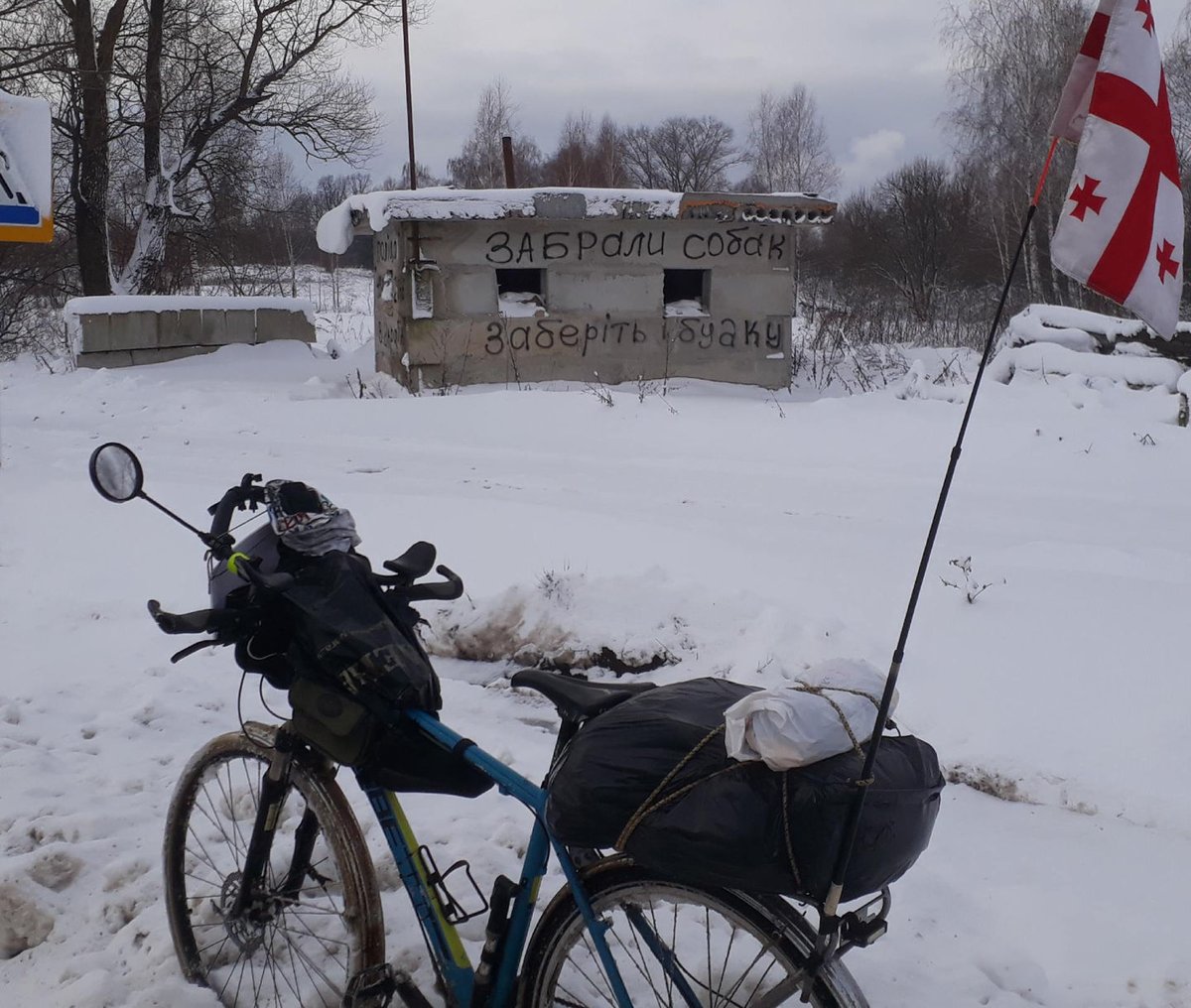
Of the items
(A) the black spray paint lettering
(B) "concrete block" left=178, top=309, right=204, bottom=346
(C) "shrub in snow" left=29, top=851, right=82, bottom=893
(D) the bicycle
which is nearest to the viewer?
(D) the bicycle

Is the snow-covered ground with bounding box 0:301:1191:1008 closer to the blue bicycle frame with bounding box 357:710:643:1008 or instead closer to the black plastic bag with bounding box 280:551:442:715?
the blue bicycle frame with bounding box 357:710:643:1008

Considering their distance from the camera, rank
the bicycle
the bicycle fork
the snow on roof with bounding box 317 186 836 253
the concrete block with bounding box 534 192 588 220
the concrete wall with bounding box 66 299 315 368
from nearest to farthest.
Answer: the bicycle
the bicycle fork
the snow on roof with bounding box 317 186 836 253
the concrete block with bounding box 534 192 588 220
the concrete wall with bounding box 66 299 315 368

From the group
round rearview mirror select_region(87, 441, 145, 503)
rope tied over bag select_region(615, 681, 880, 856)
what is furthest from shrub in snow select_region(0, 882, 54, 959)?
rope tied over bag select_region(615, 681, 880, 856)

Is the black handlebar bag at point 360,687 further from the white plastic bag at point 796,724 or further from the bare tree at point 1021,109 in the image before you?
the bare tree at point 1021,109

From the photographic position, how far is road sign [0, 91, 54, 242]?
195 inches

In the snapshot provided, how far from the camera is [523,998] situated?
6.71 feet

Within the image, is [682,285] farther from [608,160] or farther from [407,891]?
[608,160]

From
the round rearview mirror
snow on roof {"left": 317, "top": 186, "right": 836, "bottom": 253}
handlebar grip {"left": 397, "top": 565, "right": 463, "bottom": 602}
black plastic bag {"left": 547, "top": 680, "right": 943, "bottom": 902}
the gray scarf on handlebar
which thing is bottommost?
black plastic bag {"left": 547, "top": 680, "right": 943, "bottom": 902}

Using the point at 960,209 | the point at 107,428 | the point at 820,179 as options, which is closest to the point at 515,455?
the point at 107,428

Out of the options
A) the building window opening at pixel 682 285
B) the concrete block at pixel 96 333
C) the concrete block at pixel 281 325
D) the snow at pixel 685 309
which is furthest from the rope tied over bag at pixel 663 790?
the concrete block at pixel 281 325

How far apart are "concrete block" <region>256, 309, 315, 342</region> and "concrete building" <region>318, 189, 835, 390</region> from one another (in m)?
3.32

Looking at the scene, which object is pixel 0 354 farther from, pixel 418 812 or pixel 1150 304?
pixel 1150 304

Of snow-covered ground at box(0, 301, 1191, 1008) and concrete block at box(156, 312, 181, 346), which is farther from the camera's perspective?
concrete block at box(156, 312, 181, 346)

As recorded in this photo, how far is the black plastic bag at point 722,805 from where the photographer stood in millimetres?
1568
